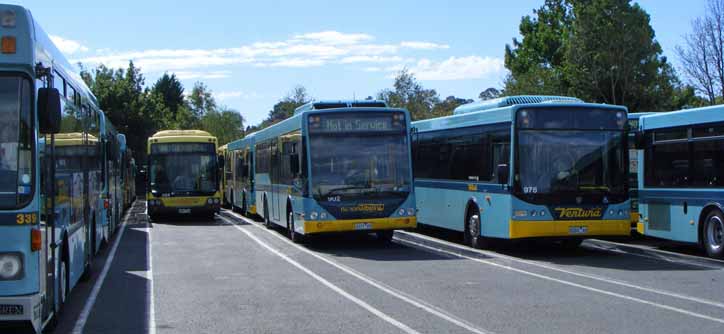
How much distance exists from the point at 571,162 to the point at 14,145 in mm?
12023

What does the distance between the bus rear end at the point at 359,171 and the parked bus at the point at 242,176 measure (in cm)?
1032

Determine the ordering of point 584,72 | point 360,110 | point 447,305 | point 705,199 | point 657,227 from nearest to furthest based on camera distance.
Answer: point 447,305 < point 705,199 < point 657,227 < point 360,110 < point 584,72

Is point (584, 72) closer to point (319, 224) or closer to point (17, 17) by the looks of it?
point (319, 224)

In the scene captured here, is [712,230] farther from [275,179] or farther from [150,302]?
[275,179]

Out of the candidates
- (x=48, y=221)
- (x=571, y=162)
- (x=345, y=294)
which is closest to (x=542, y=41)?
(x=571, y=162)

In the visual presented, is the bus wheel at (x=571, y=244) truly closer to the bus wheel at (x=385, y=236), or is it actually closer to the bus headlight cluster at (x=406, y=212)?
the bus headlight cluster at (x=406, y=212)

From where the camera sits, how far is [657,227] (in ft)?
60.1

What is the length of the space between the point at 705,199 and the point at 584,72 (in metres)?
29.0

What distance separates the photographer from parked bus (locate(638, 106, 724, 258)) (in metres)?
16.5

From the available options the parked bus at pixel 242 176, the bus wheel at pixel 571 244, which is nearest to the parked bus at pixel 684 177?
the bus wheel at pixel 571 244

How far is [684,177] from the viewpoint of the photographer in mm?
17500

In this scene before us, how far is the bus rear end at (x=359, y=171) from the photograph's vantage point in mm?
19078

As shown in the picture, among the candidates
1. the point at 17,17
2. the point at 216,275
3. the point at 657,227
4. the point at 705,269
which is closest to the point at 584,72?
the point at 657,227

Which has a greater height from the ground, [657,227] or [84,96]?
[84,96]
